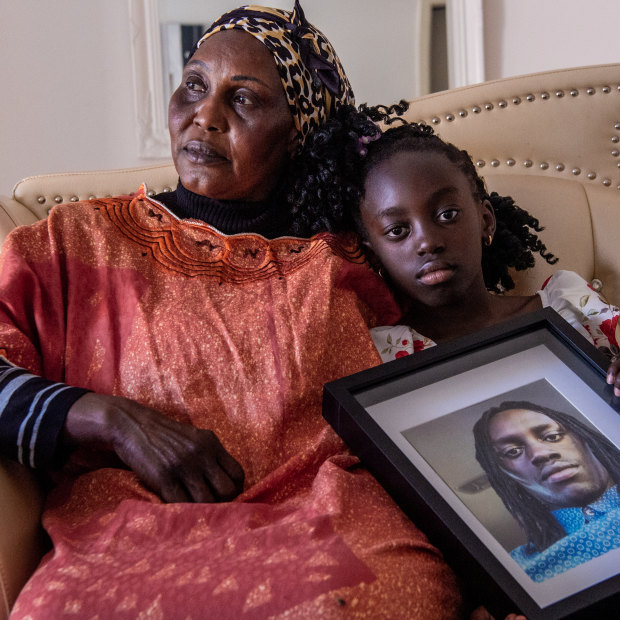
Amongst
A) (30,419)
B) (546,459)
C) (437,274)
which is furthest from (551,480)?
(30,419)

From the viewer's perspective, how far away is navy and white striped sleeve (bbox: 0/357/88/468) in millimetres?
1055

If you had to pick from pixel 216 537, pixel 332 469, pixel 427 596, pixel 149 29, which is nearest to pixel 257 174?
pixel 332 469

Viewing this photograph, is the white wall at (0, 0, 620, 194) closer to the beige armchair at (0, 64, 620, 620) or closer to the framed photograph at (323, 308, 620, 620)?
the beige armchair at (0, 64, 620, 620)

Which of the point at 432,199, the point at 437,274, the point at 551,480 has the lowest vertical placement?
the point at 551,480

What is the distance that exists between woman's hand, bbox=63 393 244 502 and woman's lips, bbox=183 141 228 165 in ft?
1.47

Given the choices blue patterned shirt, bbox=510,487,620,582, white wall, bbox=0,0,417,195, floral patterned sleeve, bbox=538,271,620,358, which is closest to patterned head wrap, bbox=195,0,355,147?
floral patterned sleeve, bbox=538,271,620,358

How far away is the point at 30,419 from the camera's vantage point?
41.6 inches

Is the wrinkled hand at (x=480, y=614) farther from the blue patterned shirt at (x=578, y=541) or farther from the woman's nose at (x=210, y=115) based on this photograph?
the woman's nose at (x=210, y=115)

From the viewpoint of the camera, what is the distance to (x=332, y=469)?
3.56ft

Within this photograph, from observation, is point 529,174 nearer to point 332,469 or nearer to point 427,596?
point 332,469

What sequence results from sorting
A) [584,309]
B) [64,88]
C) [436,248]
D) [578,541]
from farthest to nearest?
[64,88], [584,309], [436,248], [578,541]

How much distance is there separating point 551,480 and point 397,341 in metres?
0.44

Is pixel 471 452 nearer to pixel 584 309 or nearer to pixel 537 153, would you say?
pixel 584 309

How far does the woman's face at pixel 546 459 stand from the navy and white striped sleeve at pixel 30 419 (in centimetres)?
54
